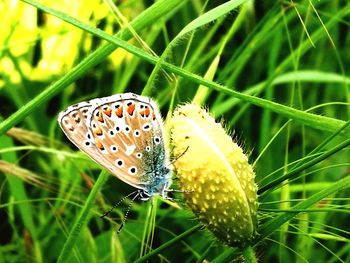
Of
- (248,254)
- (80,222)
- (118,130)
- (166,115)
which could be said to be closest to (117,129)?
(118,130)

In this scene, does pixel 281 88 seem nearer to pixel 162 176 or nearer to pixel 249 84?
pixel 249 84

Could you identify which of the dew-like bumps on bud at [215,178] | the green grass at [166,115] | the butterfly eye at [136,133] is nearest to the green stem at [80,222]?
the green grass at [166,115]

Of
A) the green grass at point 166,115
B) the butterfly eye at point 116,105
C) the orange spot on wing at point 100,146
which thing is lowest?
the green grass at point 166,115

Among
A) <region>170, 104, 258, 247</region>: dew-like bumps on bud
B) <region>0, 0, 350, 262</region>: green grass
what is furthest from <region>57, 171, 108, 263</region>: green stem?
<region>170, 104, 258, 247</region>: dew-like bumps on bud

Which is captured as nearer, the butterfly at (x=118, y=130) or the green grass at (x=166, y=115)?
the butterfly at (x=118, y=130)

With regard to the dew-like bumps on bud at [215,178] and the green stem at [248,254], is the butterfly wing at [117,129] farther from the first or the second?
the green stem at [248,254]

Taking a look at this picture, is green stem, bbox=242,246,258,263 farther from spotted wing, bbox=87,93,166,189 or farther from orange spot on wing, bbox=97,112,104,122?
orange spot on wing, bbox=97,112,104,122
